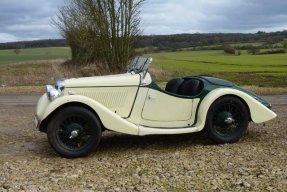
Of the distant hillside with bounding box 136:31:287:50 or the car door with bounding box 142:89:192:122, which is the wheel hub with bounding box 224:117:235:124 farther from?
the distant hillside with bounding box 136:31:287:50

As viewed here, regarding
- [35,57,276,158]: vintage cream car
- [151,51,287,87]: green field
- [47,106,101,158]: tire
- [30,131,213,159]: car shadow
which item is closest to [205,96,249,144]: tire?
[35,57,276,158]: vintage cream car

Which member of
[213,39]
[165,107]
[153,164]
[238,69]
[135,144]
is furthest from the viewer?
[213,39]

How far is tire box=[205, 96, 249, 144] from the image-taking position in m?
7.64

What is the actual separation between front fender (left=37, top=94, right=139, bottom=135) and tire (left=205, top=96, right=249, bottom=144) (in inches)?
49.2

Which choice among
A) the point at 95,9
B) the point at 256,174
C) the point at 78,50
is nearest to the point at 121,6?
the point at 95,9

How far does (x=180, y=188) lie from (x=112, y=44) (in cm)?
1949

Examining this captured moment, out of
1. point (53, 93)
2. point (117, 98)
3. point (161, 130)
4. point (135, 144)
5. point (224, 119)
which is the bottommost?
point (135, 144)

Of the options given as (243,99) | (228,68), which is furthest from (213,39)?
(243,99)

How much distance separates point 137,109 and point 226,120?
146 cm

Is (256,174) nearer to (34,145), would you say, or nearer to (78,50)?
(34,145)

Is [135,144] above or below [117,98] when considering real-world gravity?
below

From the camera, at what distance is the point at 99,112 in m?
7.14

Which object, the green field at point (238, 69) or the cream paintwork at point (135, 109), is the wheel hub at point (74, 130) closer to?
the cream paintwork at point (135, 109)

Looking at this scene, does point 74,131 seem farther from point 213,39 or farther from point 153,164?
point 213,39
